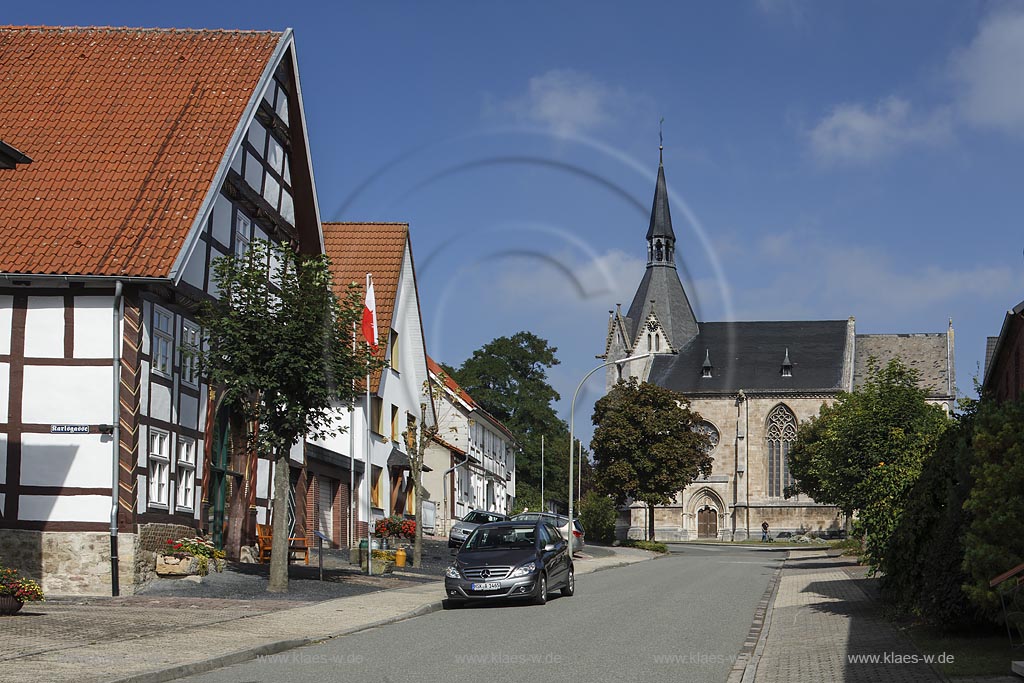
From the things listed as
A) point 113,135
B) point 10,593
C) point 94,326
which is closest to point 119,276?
point 94,326

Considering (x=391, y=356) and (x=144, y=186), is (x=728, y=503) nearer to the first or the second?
(x=391, y=356)

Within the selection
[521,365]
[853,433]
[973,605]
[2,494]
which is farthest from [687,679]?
[521,365]

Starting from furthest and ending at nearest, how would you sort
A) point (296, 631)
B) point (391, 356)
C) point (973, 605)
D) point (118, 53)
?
1. point (391, 356)
2. point (118, 53)
3. point (296, 631)
4. point (973, 605)

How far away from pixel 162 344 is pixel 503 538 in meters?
7.50

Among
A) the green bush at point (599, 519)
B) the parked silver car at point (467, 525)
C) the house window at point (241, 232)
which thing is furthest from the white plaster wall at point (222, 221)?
the green bush at point (599, 519)

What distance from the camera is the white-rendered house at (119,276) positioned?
21656mm

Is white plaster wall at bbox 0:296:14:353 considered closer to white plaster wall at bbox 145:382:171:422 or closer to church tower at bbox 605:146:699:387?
white plaster wall at bbox 145:382:171:422

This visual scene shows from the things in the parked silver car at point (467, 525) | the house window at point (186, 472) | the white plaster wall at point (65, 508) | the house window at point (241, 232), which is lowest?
the parked silver car at point (467, 525)

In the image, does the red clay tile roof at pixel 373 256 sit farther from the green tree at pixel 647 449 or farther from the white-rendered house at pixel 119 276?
the green tree at pixel 647 449

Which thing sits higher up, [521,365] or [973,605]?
[521,365]

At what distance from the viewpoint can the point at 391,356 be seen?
135ft

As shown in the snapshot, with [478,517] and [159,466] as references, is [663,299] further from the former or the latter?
[159,466]

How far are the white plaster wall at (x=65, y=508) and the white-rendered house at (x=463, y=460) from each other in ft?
79.6

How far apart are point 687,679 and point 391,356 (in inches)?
1173
